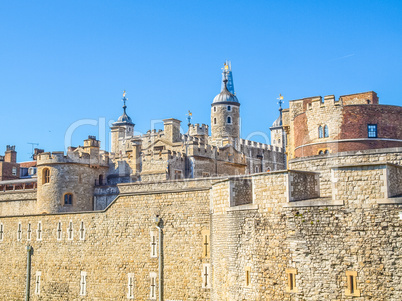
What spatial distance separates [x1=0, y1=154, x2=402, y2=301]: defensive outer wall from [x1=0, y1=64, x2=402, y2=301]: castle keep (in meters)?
0.04

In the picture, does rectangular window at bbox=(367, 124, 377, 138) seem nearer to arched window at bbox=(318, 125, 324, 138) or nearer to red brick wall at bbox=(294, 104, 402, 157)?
red brick wall at bbox=(294, 104, 402, 157)

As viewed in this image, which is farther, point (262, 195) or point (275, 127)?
point (275, 127)

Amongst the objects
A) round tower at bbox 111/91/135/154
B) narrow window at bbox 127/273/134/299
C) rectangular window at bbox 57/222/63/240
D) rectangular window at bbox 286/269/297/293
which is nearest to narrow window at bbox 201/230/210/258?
narrow window at bbox 127/273/134/299

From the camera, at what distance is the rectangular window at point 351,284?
1873 centimetres

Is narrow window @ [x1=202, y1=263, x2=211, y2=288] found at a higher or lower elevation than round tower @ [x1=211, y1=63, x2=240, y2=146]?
lower

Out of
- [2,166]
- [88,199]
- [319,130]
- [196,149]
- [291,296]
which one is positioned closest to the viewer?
[291,296]

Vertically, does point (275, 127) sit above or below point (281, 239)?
above

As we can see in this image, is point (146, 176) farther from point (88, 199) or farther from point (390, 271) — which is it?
point (390, 271)

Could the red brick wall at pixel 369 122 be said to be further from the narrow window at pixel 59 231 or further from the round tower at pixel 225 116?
the round tower at pixel 225 116

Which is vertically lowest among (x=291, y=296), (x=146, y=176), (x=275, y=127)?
(x=291, y=296)

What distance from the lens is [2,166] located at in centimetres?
6188

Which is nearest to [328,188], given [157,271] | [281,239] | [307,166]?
[307,166]

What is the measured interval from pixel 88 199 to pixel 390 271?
96.7 ft

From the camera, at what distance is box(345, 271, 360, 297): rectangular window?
61.5 ft
